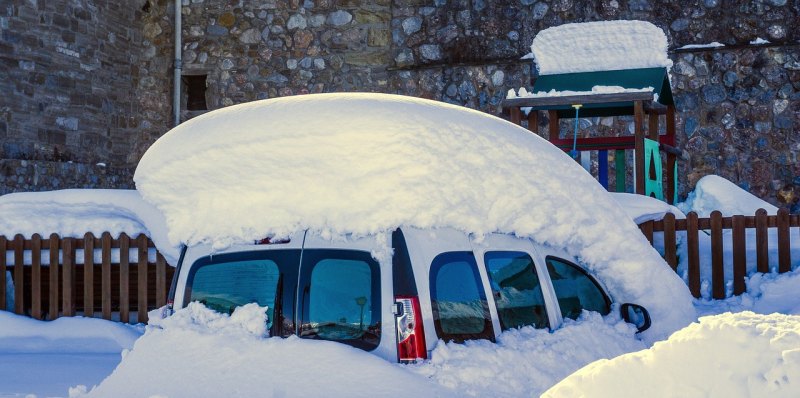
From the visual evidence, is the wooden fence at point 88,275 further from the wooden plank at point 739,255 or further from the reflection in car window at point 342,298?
the reflection in car window at point 342,298

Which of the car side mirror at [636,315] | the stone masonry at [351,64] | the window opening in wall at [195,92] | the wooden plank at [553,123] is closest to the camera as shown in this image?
the car side mirror at [636,315]

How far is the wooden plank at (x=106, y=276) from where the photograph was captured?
10.9 metres

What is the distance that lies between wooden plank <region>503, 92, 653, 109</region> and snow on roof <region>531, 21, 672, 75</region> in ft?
3.24

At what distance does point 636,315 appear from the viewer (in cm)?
682

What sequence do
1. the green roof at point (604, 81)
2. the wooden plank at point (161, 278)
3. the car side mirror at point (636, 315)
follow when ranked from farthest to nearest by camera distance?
the green roof at point (604, 81)
the wooden plank at point (161, 278)
the car side mirror at point (636, 315)

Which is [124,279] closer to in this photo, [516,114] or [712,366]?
[516,114]

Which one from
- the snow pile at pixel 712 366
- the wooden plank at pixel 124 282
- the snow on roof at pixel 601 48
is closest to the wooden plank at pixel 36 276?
the wooden plank at pixel 124 282

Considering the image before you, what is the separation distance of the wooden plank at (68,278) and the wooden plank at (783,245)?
267 inches

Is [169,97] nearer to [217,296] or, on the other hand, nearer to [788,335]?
[217,296]

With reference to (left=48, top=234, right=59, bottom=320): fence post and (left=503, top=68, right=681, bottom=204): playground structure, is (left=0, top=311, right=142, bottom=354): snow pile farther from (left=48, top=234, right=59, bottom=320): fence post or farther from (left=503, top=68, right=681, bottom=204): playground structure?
(left=503, top=68, right=681, bottom=204): playground structure

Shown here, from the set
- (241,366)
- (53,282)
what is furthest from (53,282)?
(241,366)

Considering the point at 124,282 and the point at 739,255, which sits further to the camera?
the point at 124,282

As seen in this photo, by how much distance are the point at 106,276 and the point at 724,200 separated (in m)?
6.58

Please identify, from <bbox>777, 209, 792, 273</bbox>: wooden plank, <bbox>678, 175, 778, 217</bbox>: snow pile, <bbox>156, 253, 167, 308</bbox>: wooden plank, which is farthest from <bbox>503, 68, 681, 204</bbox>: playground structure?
<bbox>156, 253, 167, 308</bbox>: wooden plank
